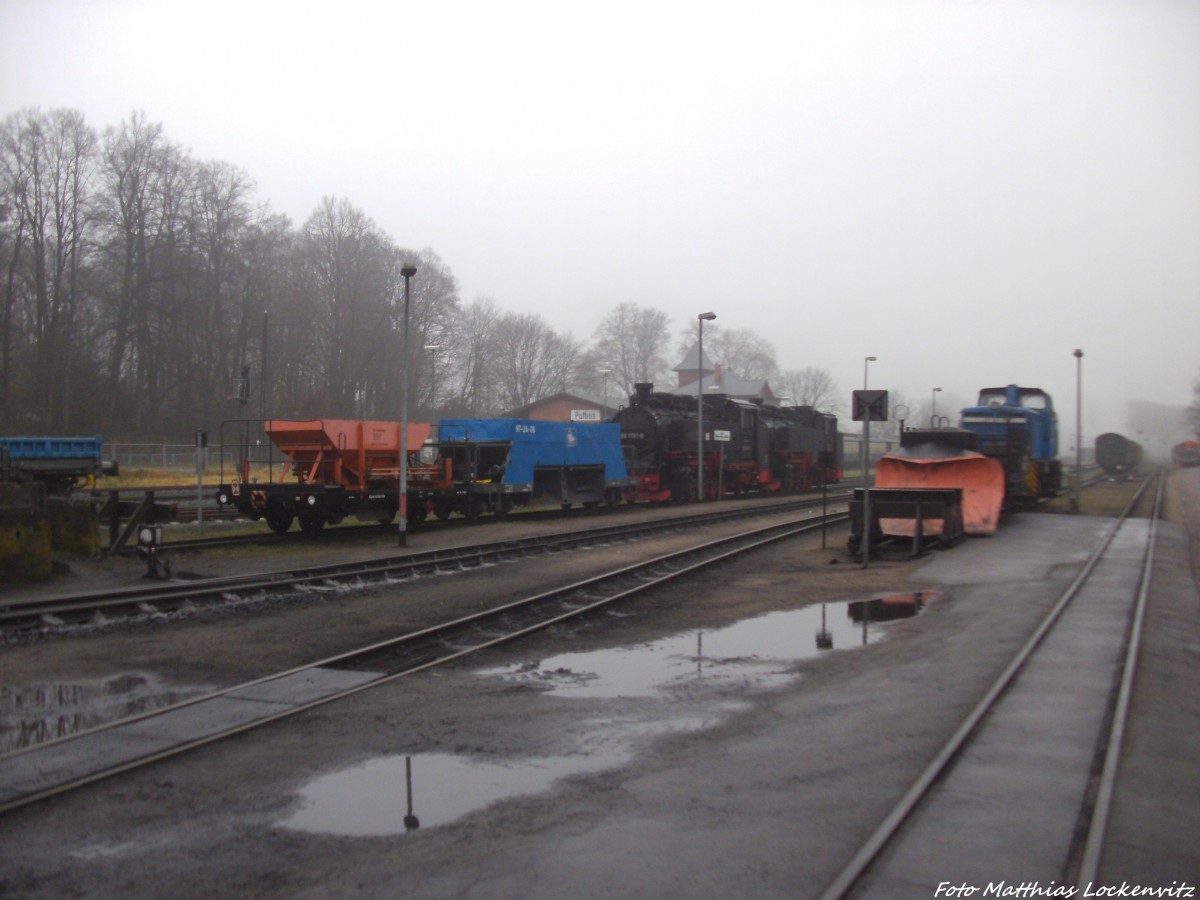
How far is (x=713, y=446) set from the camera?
110 ft

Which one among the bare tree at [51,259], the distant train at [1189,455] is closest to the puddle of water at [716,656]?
the bare tree at [51,259]

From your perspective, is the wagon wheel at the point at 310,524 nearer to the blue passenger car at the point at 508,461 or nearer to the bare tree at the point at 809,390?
the blue passenger car at the point at 508,461

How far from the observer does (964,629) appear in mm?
9961

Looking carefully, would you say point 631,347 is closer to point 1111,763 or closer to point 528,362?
point 528,362

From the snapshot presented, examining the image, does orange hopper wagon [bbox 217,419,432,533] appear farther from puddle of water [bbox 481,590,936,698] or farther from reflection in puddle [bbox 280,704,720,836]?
reflection in puddle [bbox 280,704,720,836]

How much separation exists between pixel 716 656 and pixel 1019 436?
53.8ft

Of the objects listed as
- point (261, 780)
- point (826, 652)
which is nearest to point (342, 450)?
point (826, 652)

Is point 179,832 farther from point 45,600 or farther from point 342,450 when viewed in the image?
point 342,450

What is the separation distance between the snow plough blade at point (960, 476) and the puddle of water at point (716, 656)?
7794 millimetres

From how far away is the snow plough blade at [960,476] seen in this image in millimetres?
19000

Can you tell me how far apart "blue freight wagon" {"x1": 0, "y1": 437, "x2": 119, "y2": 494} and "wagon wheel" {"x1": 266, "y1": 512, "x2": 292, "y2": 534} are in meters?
6.32

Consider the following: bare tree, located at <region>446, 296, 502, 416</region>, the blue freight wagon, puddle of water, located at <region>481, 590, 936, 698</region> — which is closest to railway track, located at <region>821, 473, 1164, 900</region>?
puddle of water, located at <region>481, 590, 936, 698</region>

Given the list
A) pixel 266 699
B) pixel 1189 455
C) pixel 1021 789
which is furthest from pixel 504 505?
pixel 1189 455

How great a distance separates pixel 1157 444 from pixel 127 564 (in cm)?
11570
